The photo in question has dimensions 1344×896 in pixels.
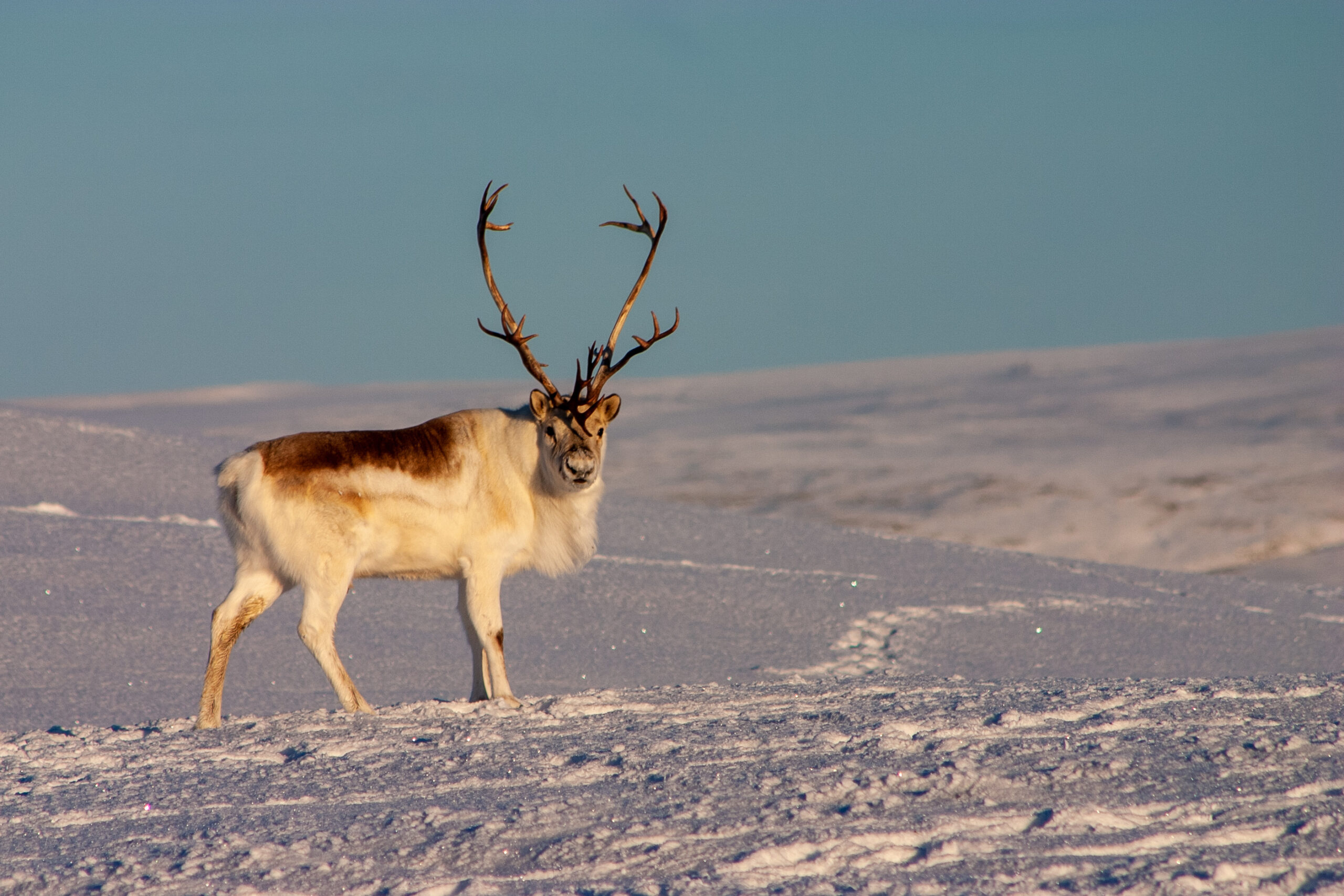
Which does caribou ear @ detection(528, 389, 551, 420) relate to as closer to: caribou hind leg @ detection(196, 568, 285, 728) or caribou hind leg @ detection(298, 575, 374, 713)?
caribou hind leg @ detection(298, 575, 374, 713)

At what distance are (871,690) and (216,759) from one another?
3.06 m

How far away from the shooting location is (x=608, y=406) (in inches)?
266

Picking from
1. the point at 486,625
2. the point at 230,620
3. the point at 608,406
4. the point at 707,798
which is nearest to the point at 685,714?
the point at 486,625

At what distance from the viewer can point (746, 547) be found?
41.9 feet

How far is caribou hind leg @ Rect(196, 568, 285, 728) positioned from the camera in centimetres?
605

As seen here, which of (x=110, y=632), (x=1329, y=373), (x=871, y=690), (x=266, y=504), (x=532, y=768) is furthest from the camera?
(x=1329, y=373)

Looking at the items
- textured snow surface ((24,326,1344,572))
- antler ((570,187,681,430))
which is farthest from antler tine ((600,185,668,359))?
textured snow surface ((24,326,1344,572))

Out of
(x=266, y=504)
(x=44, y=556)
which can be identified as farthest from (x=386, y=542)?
(x=44, y=556)

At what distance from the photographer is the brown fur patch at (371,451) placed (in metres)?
6.17

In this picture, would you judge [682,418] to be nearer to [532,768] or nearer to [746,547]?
[746,547]

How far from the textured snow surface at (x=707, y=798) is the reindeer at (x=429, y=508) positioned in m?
0.50

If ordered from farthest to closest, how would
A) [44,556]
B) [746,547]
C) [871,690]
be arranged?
[746,547], [44,556], [871,690]

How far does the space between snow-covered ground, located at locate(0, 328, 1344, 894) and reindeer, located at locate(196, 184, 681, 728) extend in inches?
19.9

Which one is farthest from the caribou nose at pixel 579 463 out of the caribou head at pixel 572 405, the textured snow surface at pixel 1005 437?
the textured snow surface at pixel 1005 437
